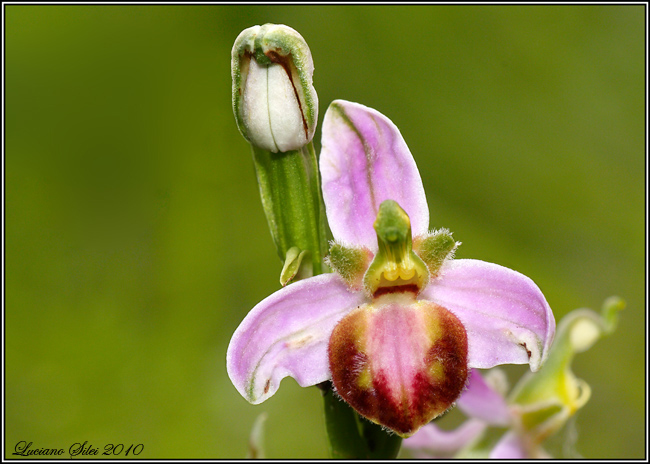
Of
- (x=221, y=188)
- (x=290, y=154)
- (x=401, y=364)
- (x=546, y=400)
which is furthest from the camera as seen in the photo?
(x=221, y=188)

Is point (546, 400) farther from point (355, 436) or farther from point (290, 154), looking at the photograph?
point (290, 154)

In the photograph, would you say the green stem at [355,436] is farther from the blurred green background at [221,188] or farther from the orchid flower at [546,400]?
the blurred green background at [221,188]

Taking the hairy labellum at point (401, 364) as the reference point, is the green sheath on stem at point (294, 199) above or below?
above

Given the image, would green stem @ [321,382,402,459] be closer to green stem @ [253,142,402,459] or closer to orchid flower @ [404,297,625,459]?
green stem @ [253,142,402,459]

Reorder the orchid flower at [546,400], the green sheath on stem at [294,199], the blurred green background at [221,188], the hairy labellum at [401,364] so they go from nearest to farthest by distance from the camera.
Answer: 1. the hairy labellum at [401,364]
2. the green sheath on stem at [294,199]
3. the orchid flower at [546,400]
4. the blurred green background at [221,188]

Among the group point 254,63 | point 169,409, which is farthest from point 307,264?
point 169,409

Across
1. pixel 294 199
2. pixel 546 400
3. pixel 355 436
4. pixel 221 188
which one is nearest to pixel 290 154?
pixel 294 199

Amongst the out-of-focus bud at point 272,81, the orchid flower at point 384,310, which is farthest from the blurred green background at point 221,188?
the out-of-focus bud at point 272,81
